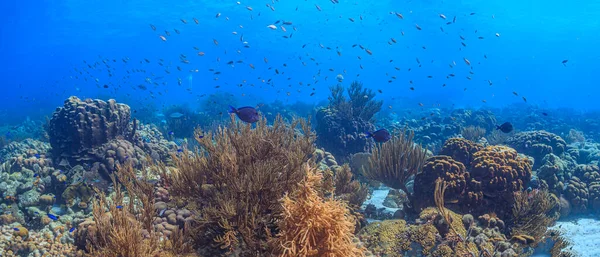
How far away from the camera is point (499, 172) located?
6.57 metres

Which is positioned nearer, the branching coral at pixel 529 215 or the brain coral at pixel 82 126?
the branching coral at pixel 529 215

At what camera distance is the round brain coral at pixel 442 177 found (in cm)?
638

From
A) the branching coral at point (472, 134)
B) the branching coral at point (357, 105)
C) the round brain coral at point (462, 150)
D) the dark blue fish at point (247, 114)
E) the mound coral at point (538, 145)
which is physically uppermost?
the dark blue fish at point (247, 114)

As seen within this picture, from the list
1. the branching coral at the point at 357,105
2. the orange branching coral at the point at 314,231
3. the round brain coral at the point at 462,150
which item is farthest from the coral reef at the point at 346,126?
the orange branching coral at the point at 314,231

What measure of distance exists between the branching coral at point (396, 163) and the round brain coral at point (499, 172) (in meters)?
1.18

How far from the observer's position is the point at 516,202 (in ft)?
20.6

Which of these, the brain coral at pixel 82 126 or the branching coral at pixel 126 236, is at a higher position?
the branching coral at pixel 126 236

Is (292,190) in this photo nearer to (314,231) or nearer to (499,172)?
(314,231)

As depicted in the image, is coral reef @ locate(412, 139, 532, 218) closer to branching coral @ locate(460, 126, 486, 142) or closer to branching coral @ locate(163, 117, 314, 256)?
branching coral @ locate(163, 117, 314, 256)

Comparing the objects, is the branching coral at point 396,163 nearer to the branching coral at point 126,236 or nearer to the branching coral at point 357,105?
the branching coral at point 126,236

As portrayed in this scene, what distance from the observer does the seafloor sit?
3814mm

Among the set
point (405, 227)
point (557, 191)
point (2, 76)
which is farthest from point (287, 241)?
point (2, 76)

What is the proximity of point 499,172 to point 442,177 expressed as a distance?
130 cm

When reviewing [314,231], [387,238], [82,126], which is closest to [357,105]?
[387,238]
